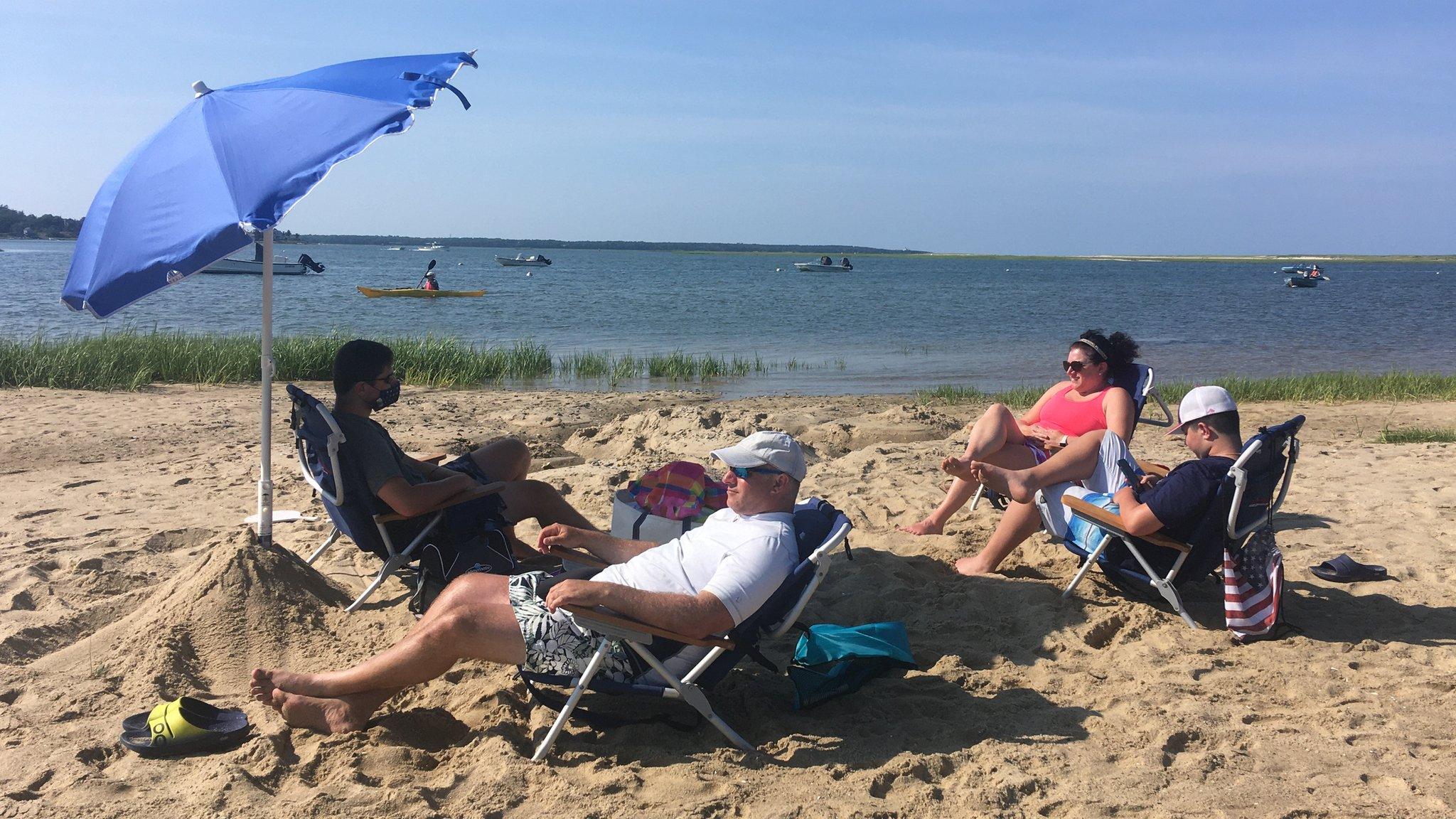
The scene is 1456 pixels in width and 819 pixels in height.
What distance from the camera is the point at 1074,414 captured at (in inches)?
201

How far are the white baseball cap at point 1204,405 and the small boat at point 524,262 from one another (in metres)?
67.2

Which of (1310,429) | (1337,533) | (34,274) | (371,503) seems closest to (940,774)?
(371,503)

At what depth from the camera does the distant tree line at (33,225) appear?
106062 mm

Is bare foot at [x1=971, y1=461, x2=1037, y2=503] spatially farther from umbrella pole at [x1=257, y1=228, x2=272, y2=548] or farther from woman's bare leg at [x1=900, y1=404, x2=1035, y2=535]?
umbrella pole at [x1=257, y1=228, x2=272, y2=548]

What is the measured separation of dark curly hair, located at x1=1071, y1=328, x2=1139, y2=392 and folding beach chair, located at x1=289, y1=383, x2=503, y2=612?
2934 millimetres

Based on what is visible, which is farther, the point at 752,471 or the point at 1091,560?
the point at 1091,560

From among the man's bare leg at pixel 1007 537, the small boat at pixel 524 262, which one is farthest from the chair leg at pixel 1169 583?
the small boat at pixel 524 262

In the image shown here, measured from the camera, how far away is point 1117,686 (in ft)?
11.6

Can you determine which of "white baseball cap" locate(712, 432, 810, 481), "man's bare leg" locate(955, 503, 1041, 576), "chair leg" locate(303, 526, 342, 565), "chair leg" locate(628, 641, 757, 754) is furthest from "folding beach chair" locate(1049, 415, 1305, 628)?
"chair leg" locate(303, 526, 342, 565)

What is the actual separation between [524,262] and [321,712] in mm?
73093

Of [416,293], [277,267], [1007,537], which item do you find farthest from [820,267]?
[1007,537]

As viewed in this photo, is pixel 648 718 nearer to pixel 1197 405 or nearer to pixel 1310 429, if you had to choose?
pixel 1197 405

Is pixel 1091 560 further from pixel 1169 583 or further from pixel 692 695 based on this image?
pixel 692 695

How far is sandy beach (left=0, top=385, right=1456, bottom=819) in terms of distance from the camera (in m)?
2.83
